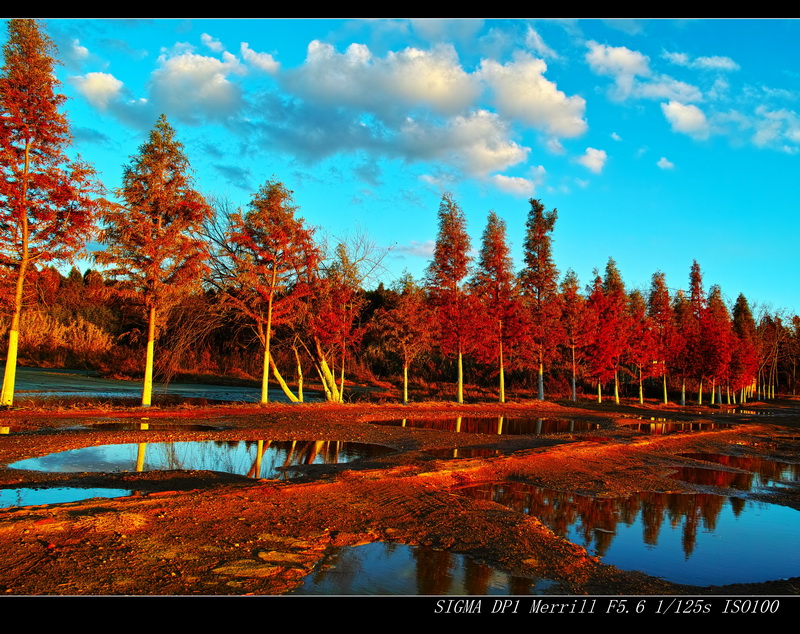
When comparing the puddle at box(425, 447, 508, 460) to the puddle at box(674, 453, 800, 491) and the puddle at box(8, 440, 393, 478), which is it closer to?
the puddle at box(8, 440, 393, 478)

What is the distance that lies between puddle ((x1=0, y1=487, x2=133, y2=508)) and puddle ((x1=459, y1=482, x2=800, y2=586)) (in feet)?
20.4

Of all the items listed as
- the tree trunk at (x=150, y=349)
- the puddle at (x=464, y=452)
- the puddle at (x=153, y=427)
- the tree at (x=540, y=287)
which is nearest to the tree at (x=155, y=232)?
the tree trunk at (x=150, y=349)

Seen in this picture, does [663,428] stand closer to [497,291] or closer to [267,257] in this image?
[497,291]

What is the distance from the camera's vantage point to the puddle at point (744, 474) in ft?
40.5

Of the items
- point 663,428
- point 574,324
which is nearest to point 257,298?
point 663,428

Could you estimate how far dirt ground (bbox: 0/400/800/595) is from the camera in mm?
5199

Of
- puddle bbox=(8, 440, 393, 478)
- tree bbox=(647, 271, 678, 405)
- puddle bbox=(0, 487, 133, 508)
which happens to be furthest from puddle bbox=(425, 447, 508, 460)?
tree bbox=(647, 271, 678, 405)

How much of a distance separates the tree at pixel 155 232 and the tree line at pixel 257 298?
0.06m

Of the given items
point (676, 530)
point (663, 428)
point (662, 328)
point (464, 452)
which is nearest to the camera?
point (676, 530)

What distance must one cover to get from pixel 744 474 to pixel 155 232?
24398mm

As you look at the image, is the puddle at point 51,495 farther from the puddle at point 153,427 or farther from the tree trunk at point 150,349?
the tree trunk at point 150,349

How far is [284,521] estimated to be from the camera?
720cm

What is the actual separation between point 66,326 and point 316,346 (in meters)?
34.2

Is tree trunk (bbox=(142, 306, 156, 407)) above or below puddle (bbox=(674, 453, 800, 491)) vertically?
above
